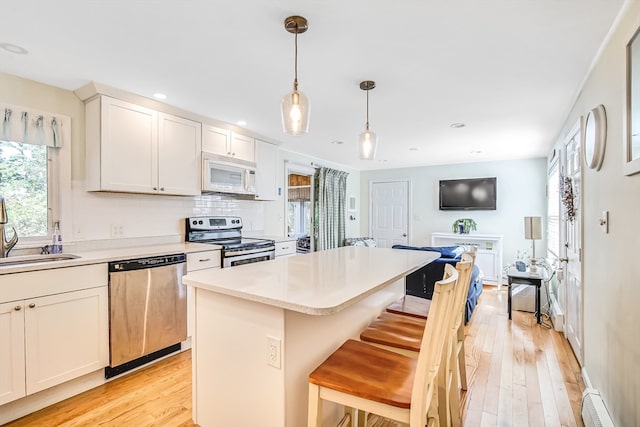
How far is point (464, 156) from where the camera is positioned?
5543mm

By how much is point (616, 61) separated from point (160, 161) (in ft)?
11.3

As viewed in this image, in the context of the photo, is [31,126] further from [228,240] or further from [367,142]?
[367,142]

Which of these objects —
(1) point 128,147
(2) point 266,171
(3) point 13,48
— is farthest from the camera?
(2) point 266,171

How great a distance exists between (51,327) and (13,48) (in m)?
1.84

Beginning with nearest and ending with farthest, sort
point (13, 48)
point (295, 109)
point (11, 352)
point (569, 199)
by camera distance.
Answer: point (295, 109) < point (11, 352) < point (13, 48) < point (569, 199)

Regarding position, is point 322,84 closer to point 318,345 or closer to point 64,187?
point 318,345

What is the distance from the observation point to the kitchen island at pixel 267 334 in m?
1.25

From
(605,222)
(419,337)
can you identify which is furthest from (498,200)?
(419,337)

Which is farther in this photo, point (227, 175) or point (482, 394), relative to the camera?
point (227, 175)

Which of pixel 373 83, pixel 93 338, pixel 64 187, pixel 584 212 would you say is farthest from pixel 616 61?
pixel 64 187

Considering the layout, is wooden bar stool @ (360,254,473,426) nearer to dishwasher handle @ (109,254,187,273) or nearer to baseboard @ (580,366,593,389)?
baseboard @ (580,366,593,389)

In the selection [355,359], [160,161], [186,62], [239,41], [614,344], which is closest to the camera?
[355,359]

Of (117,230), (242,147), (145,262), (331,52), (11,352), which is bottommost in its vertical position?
(11,352)

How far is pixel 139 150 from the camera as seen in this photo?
2824 mm
